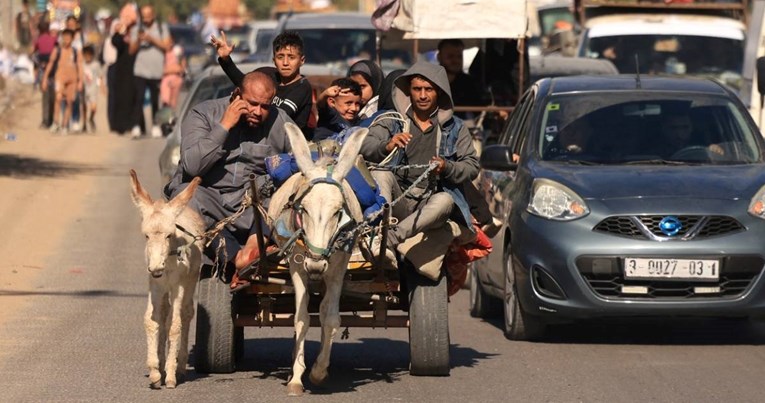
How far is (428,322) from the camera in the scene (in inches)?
381

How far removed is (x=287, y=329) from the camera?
40.8 feet

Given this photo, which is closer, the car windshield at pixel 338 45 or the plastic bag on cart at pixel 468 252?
the plastic bag on cart at pixel 468 252

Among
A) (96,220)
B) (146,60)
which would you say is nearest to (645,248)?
(96,220)

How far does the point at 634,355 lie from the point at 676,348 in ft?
1.60

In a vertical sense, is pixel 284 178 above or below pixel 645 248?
above

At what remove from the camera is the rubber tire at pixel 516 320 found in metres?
11.8

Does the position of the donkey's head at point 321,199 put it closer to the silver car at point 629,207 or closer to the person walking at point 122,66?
the silver car at point 629,207

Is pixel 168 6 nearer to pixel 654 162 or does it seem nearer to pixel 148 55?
pixel 148 55

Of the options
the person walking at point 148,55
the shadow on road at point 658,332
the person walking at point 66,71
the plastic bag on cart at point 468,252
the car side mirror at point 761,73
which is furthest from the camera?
the person walking at point 66,71

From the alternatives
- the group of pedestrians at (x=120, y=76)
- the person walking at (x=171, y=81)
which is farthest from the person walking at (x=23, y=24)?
the person walking at (x=171, y=81)

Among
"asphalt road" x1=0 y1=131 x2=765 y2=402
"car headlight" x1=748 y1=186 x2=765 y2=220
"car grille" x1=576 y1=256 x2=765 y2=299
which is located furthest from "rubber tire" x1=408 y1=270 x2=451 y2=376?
"car headlight" x1=748 y1=186 x2=765 y2=220

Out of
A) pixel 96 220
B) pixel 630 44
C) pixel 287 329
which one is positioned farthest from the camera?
pixel 630 44

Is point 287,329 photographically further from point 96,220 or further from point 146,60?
point 146,60

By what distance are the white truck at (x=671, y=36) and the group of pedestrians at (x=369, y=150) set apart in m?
11.3
